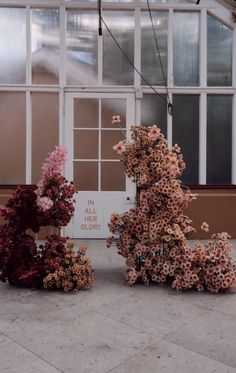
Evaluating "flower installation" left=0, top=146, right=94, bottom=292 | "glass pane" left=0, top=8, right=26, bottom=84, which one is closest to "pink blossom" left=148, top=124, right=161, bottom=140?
"flower installation" left=0, top=146, right=94, bottom=292

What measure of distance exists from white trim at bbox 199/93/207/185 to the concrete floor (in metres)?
2.73

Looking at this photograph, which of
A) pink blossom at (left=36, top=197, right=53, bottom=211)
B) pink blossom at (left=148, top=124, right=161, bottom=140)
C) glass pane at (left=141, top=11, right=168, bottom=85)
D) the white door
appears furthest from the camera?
glass pane at (left=141, top=11, right=168, bottom=85)

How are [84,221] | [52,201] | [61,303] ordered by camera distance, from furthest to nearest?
[84,221], [52,201], [61,303]

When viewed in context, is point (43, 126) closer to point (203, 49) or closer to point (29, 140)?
point (29, 140)

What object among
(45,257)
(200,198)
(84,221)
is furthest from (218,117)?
(45,257)

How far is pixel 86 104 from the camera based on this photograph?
237 inches

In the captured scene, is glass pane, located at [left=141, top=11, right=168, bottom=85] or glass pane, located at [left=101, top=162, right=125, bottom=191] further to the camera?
glass pane, located at [left=141, top=11, right=168, bottom=85]

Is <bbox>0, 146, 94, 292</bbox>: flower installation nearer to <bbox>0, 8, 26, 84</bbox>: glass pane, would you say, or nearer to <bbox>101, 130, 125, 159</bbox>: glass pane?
<bbox>101, 130, 125, 159</bbox>: glass pane

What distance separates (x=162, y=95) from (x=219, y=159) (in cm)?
140

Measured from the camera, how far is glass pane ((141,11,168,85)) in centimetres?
607

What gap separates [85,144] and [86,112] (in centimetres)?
51

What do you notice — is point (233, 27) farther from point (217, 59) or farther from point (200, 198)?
point (200, 198)

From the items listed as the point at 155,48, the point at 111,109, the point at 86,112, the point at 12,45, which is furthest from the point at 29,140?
the point at 155,48

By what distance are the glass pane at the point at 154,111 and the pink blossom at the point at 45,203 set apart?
2.90 m
